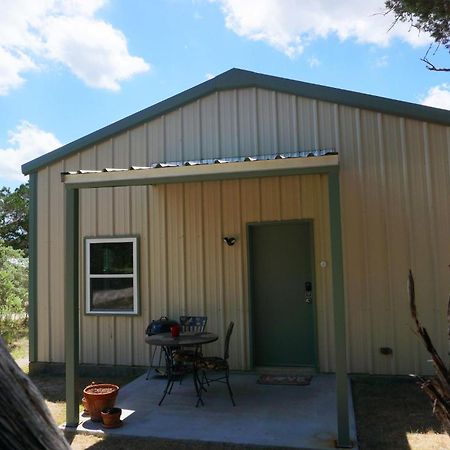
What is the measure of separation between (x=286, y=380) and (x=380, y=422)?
5.39 ft

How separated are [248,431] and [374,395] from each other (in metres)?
1.93

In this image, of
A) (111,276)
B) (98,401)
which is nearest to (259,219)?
(111,276)

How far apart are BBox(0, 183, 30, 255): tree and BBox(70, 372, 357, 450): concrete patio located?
12886 mm

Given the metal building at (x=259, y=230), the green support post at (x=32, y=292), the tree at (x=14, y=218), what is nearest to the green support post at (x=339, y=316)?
the metal building at (x=259, y=230)

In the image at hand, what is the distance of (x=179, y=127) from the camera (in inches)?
280

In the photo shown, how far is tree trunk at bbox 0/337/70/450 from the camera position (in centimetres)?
101

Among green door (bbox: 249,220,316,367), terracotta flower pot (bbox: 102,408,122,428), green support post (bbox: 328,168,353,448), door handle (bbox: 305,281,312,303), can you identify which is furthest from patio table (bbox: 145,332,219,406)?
green support post (bbox: 328,168,353,448)

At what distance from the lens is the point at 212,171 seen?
4.69 meters

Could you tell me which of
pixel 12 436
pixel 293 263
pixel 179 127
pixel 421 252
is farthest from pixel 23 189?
pixel 12 436

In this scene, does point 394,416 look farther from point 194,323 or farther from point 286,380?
point 194,323

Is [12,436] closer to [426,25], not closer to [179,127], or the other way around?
[179,127]

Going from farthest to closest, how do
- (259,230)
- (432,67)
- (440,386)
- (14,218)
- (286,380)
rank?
(14,218), (432,67), (259,230), (286,380), (440,386)

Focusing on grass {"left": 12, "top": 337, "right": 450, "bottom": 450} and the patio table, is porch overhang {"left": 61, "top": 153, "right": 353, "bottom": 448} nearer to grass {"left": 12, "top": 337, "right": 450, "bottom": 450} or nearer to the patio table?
grass {"left": 12, "top": 337, "right": 450, "bottom": 450}

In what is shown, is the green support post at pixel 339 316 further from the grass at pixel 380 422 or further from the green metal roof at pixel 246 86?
the green metal roof at pixel 246 86
